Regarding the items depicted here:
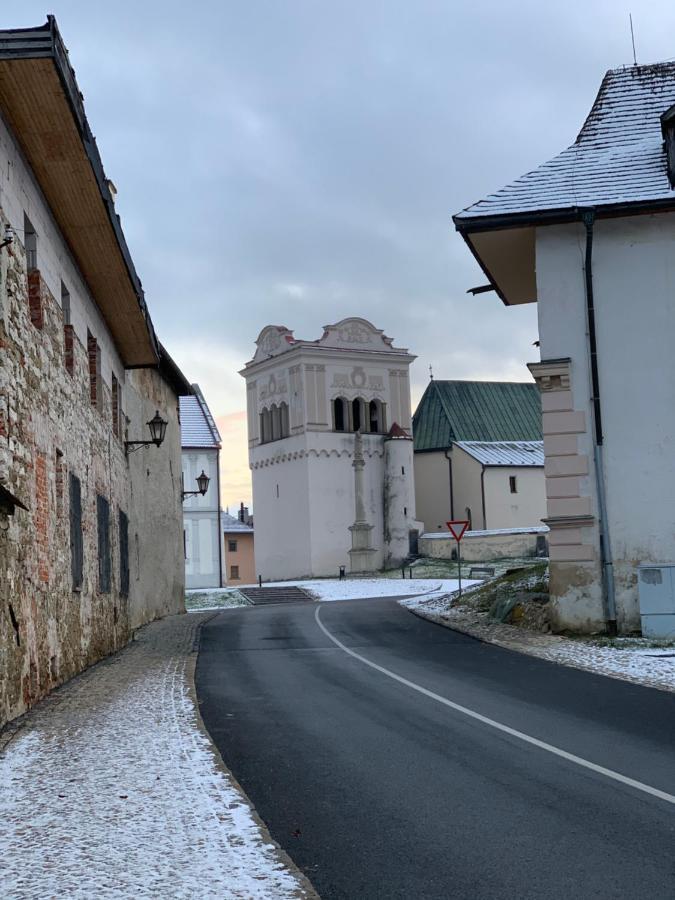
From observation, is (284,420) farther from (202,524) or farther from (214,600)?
(214,600)

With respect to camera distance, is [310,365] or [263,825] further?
[310,365]

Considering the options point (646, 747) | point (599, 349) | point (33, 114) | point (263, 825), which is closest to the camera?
point (263, 825)

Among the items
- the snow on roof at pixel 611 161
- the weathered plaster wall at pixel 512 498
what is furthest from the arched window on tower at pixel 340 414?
the snow on roof at pixel 611 161

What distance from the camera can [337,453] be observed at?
7744 cm

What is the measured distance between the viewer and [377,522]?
7669cm

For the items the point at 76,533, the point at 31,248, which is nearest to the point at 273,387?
the point at 76,533

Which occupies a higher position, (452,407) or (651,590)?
(452,407)

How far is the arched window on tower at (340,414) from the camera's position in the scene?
255ft

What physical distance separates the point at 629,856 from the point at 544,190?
17.8 m

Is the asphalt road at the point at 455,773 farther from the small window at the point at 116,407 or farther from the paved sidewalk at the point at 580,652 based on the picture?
the small window at the point at 116,407

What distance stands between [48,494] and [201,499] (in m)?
57.5

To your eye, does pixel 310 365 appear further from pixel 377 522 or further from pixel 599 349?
pixel 599 349

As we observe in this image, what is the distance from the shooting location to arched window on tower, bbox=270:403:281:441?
80250mm

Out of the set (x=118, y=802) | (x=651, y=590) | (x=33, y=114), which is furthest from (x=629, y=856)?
(x=651, y=590)
